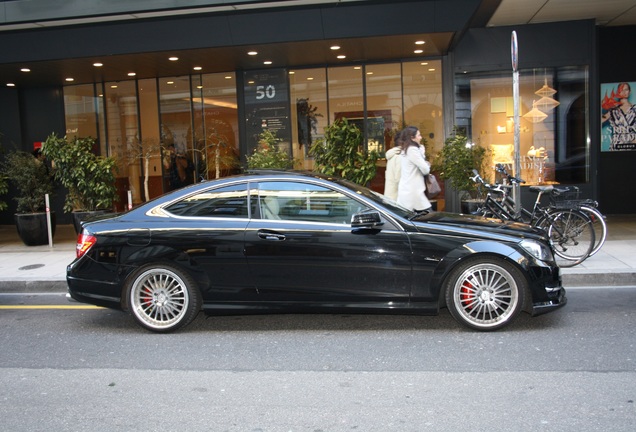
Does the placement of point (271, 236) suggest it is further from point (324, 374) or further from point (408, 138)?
point (408, 138)

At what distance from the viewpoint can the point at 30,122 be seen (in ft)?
55.3

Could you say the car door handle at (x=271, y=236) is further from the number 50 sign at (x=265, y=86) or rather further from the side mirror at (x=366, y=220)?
the number 50 sign at (x=265, y=86)

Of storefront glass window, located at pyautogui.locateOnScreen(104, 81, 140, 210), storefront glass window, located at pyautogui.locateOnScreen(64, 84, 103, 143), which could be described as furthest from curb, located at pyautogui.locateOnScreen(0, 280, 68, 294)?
storefront glass window, located at pyautogui.locateOnScreen(64, 84, 103, 143)

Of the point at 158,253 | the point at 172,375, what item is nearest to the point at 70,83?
the point at 158,253

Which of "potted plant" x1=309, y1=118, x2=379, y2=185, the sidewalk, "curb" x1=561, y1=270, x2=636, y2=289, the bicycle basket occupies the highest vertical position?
"potted plant" x1=309, y1=118, x2=379, y2=185

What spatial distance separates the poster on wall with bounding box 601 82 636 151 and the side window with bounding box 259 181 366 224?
35.7ft

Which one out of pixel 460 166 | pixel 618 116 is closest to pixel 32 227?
pixel 460 166

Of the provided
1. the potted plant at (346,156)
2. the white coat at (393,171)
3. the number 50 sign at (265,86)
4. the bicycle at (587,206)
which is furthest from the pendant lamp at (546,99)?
the white coat at (393,171)

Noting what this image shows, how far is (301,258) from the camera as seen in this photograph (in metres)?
5.96

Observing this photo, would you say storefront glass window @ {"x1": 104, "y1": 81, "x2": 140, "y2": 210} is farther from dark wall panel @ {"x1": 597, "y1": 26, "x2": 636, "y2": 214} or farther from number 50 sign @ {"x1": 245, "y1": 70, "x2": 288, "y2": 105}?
dark wall panel @ {"x1": 597, "y1": 26, "x2": 636, "y2": 214}

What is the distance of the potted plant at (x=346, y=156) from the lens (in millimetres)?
11344

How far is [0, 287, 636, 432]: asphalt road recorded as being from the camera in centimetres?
414

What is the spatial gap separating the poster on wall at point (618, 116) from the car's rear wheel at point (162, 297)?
12.1m

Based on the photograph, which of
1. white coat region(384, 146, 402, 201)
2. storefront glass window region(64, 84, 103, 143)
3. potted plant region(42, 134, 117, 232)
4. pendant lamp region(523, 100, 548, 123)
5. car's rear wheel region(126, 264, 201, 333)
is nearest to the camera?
car's rear wheel region(126, 264, 201, 333)
